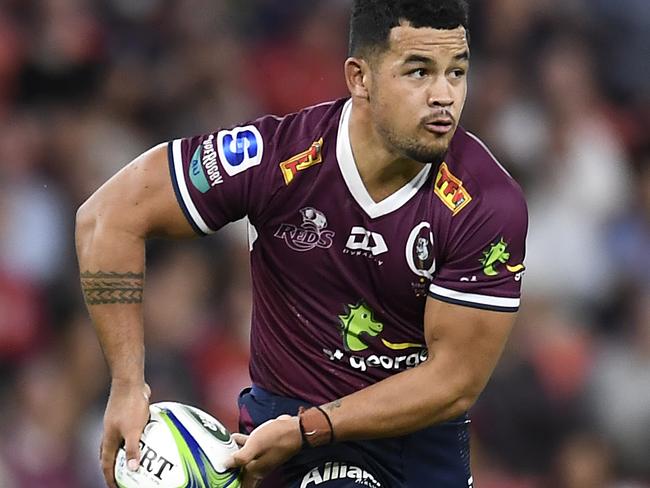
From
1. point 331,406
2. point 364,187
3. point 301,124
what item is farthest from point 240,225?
point 331,406

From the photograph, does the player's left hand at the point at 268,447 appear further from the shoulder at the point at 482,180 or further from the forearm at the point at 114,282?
the shoulder at the point at 482,180

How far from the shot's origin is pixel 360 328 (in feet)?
15.1

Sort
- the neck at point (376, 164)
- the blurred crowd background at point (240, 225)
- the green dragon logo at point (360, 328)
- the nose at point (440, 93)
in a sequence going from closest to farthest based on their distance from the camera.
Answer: the nose at point (440, 93) → the neck at point (376, 164) → the green dragon logo at point (360, 328) → the blurred crowd background at point (240, 225)

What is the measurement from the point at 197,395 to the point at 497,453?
148 centimetres

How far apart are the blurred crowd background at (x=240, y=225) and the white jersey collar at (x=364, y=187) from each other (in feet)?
9.90

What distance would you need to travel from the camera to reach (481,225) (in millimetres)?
4371

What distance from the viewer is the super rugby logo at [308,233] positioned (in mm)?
4531

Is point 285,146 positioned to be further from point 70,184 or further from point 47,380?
point 70,184

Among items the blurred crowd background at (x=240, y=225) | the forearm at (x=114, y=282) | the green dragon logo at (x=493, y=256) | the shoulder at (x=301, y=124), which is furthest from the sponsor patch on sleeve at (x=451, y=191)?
the blurred crowd background at (x=240, y=225)

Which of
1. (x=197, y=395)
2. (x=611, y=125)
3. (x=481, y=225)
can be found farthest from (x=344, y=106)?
(x=611, y=125)

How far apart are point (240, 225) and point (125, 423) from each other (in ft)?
13.6

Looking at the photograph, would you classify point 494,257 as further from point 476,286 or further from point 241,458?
point 241,458

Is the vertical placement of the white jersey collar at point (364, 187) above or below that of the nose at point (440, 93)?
below

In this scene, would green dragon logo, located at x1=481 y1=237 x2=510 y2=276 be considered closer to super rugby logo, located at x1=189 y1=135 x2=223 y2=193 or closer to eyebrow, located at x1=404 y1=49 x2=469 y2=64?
eyebrow, located at x1=404 y1=49 x2=469 y2=64
